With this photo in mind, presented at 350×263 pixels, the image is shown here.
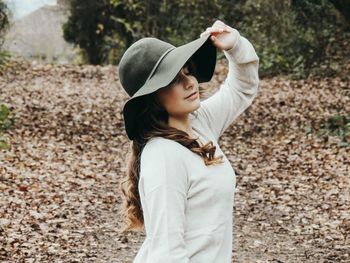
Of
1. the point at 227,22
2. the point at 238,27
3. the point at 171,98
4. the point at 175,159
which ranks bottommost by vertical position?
the point at 238,27

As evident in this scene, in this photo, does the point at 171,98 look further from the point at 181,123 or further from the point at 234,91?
the point at 234,91

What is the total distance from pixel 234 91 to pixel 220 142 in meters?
9.97

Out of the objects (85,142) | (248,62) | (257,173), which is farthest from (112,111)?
(248,62)

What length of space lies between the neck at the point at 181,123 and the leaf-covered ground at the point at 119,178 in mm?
826

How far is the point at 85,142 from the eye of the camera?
12703mm

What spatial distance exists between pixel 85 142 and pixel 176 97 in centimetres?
1045

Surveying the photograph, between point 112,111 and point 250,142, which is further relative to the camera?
point 112,111

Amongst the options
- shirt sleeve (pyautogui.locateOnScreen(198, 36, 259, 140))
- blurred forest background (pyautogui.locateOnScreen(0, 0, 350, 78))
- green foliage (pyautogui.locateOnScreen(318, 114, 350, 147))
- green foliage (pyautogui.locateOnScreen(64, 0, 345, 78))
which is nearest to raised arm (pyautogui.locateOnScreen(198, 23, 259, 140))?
shirt sleeve (pyautogui.locateOnScreen(198, 36, 259, 140))

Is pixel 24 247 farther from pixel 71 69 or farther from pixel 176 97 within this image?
pixel 71 69

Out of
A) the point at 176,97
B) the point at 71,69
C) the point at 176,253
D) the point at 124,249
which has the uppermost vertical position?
the point at 176,97

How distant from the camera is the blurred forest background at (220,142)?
7.28m

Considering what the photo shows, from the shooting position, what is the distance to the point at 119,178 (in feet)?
33.8

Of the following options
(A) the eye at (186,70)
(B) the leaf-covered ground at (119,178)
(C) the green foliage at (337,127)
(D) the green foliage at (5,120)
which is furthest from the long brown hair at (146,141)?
(D) the green foliage at (5,120)

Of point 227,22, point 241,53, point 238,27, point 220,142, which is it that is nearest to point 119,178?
point 220,142
